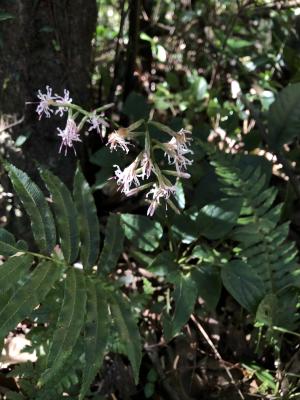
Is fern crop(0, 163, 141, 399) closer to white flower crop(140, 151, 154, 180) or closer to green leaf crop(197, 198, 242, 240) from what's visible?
green leaf crop(197, 198, 242, 240)

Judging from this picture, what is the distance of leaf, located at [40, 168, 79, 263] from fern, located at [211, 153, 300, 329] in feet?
2.08

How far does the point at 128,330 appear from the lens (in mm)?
1764

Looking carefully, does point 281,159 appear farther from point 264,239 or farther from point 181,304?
point 181,304

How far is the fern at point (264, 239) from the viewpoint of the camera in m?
2.10

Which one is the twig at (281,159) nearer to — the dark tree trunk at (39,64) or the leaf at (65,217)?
Answer: the dark tree trunk at (39,64)

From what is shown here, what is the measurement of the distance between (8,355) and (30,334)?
259 mm

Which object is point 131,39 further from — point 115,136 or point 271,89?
point 115,136

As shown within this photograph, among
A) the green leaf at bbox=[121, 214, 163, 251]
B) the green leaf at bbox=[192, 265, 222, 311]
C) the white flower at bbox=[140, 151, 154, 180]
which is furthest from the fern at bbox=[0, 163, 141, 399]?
the white flower at bbox=[140, 151, 154, 180]

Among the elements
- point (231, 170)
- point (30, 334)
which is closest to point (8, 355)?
point (30, 334)

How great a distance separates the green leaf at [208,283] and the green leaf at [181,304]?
0.05 meters

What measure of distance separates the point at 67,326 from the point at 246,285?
72 centimetres

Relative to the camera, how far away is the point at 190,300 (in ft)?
6.32

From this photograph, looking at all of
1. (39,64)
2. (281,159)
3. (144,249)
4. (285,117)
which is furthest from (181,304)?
(39,64)

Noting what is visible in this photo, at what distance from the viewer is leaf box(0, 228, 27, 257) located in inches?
68.0
